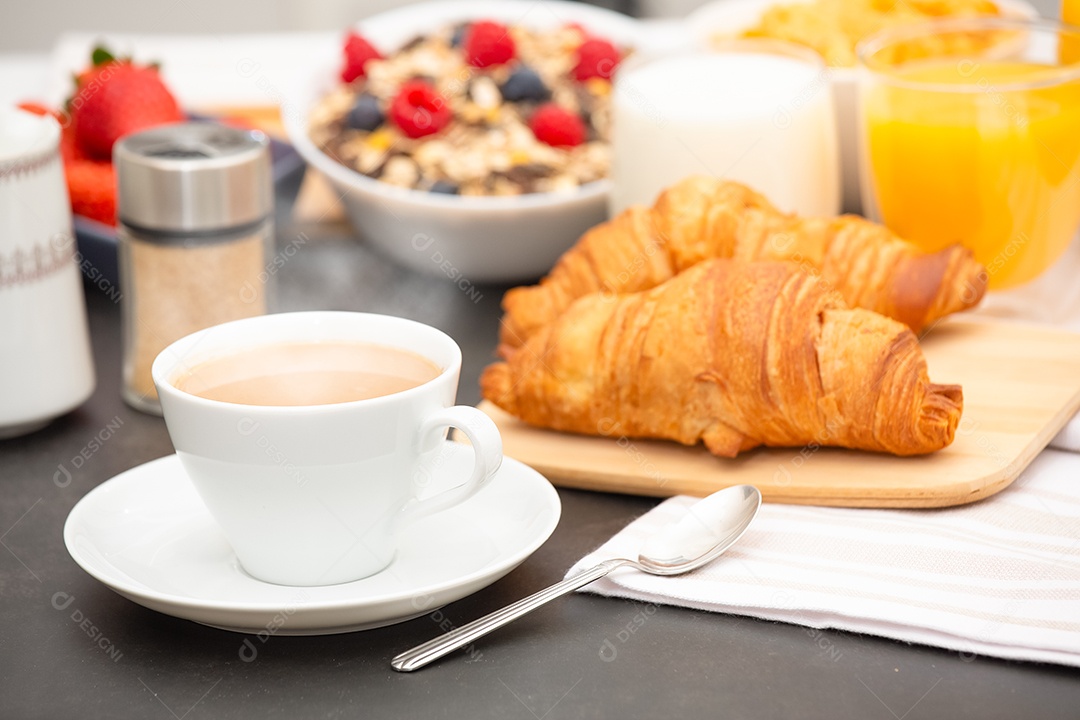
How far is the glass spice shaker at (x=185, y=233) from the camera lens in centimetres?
106

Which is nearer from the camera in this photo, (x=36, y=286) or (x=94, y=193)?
(x=36, y=286)

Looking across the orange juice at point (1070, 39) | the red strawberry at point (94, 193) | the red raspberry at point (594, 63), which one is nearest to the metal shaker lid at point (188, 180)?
the red strawberry at point (94, 193)

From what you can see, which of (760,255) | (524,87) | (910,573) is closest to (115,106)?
(524,87)

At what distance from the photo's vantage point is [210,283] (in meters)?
1.10

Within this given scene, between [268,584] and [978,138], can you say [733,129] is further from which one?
[268,584]

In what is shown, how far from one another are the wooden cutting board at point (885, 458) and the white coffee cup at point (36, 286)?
36 centimetres

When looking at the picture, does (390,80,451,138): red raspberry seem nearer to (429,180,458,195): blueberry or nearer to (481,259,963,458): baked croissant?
(429,180,458,195): blueberry

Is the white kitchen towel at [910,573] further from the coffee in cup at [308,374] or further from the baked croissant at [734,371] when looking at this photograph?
the coffee in cup at [308,374]

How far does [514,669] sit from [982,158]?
723mm

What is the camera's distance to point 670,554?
82 cm

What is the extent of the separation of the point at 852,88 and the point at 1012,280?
0.89 ft

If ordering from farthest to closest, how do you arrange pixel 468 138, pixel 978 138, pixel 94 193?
pixel 468 138 < pixel 94 193 < pixel 978 138

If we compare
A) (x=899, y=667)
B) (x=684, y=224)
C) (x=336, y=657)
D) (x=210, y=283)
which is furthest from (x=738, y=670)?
(x=210, y=283)

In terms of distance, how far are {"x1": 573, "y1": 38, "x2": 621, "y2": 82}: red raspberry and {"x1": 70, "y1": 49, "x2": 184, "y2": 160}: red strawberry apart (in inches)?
18.9
